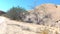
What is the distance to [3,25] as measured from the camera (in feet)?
39.8

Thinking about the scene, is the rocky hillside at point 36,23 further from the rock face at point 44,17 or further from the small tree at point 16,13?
the small tree at point 16,13

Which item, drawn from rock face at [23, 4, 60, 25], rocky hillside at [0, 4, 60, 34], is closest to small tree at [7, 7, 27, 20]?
rocky hillside at [0, 4, 60, 34]

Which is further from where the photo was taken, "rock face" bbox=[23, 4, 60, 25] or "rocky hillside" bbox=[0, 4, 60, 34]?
"rock face" bbox=[23, 4, 60, 25]

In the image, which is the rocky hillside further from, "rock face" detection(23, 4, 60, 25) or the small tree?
the small tree

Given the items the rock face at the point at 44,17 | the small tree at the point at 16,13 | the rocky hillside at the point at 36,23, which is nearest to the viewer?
the rocky hillside at the point at 36,23

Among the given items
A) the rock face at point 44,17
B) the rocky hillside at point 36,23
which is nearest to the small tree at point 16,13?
the rocky hillside at point 36,23

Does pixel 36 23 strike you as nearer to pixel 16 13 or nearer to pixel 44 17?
pixel 44 17

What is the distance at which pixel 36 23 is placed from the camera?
15688 millimetres

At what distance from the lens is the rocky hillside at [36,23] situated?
36.8 feet

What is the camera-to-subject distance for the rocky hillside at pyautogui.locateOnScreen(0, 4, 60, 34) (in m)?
11.2

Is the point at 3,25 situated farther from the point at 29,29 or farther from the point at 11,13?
the point at 11,13

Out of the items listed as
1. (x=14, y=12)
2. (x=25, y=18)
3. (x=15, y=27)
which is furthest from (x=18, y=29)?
(x=14, y=12)

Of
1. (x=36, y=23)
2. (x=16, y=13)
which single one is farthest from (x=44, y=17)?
(x=16, y=13)

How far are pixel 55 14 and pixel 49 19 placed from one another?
201 centimetres
